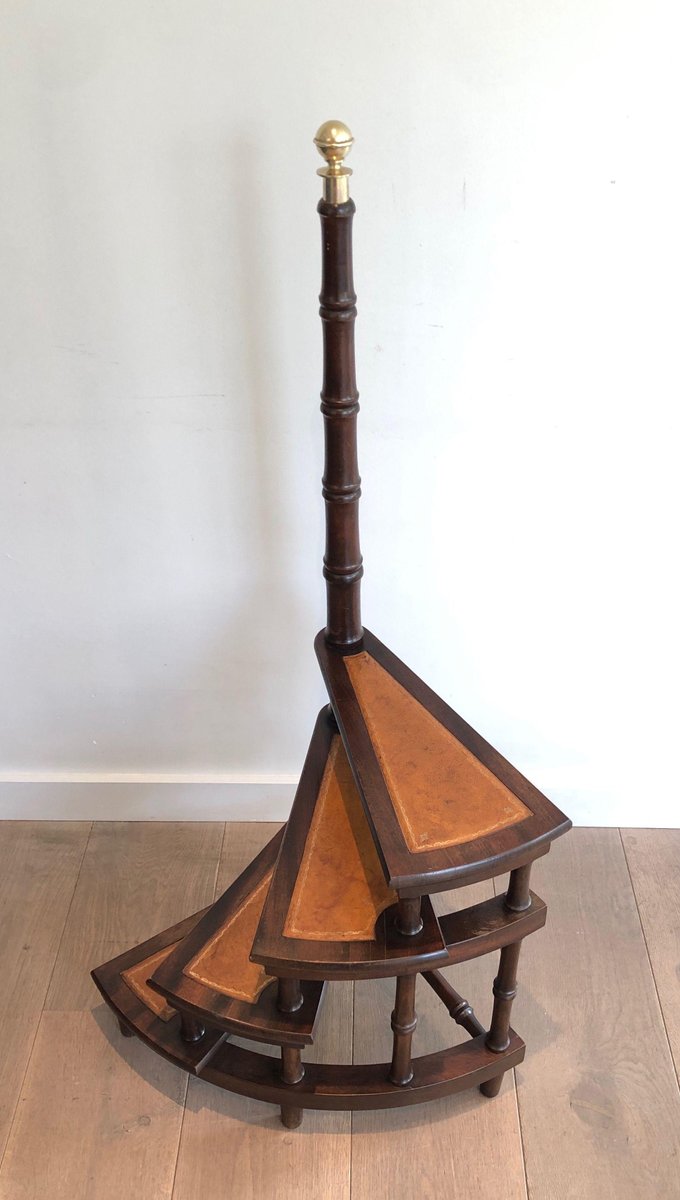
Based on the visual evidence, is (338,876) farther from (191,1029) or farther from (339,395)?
(339,395)

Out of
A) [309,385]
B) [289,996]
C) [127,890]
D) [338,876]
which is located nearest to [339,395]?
[309,385]

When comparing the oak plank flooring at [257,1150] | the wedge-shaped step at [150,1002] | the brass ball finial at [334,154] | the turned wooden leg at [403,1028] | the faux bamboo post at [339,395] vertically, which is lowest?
the oak plank flooring at [257,1150]

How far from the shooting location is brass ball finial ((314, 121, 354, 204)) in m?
1.03

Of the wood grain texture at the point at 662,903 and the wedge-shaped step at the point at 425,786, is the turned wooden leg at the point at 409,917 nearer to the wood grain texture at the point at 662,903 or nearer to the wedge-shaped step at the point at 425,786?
the wedge-shaped step at the point at 425,786

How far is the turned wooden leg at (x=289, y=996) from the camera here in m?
1.20

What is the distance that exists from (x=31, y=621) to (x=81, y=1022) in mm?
596

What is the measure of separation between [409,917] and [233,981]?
0.28 m

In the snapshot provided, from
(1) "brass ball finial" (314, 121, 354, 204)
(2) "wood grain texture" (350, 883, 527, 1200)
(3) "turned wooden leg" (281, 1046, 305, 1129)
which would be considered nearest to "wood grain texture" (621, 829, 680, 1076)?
(2) "wood grain texture" (350, 883, 527, 1200)

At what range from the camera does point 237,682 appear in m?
1.68

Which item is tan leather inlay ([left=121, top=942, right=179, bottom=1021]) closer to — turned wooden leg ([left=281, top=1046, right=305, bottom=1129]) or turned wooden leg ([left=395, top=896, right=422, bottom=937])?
turned wooden leg ([left=281, top=1046, right=305, bottom=1129])

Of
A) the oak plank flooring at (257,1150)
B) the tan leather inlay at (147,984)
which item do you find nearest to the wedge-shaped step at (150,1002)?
the tan leather inlay at (147,984)

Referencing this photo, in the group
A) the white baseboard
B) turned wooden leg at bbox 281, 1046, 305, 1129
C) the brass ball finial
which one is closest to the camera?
the brass ball finial

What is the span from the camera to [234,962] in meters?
1.30

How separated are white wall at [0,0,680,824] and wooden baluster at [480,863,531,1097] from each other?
49 centimetres
